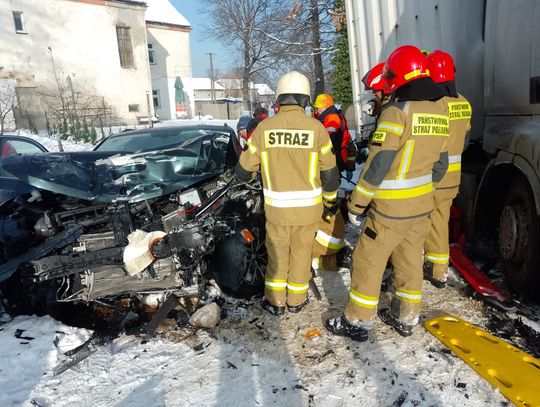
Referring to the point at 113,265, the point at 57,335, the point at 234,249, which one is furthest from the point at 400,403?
the point at 57,335

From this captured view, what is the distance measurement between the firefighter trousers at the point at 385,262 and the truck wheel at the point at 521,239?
0.87 m

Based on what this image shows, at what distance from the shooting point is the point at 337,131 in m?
4.65

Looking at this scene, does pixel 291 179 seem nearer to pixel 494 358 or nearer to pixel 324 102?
pixel 494 358

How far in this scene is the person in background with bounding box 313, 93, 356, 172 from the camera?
4.64 m

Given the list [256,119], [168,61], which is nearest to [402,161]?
[256,119]

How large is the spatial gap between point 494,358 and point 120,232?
2.61 meters

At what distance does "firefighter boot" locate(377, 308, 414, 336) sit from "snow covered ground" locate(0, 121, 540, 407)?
4 centimetres

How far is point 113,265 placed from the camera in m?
2.74

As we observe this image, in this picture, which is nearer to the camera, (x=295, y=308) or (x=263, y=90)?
(x=295, y=308)

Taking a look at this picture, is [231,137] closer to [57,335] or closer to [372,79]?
[372,79]

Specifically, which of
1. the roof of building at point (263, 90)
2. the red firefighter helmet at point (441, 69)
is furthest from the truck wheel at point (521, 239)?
the roof of building at point (263, 90)

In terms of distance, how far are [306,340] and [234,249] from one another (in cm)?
86

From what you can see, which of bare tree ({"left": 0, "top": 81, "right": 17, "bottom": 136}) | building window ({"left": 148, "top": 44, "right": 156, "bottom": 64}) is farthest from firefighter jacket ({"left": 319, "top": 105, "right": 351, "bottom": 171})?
building window ({"left": 148, "top": 44, "right": 156, "bottom": 64})

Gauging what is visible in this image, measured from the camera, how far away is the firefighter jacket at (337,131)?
4.64m
